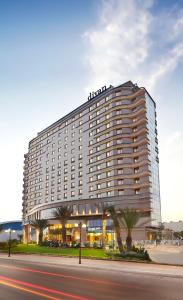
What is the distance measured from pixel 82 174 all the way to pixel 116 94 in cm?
2633

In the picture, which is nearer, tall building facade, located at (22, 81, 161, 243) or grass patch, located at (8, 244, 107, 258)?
grass patch, located at (8, 244, 107, 258)

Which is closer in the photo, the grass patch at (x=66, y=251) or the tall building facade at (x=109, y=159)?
the grass patch at (x=66, y=251)

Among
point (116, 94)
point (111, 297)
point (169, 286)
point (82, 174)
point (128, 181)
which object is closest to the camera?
point (111, 297)

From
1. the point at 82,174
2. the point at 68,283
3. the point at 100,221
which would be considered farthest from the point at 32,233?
the point at 68,283

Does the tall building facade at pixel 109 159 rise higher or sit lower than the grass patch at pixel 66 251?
higher

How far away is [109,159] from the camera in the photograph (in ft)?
301

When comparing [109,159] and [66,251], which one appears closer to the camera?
[66,251]

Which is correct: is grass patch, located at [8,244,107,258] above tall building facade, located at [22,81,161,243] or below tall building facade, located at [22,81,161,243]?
below

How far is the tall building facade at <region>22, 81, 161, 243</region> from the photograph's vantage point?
8556 cm

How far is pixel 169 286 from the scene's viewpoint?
56.0 ft

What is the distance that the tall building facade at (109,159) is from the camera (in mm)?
85562

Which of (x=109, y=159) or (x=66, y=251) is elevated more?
(x=109, y=159)

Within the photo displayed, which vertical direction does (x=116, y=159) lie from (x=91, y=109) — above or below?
below

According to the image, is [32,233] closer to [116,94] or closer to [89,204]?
[89,204]
